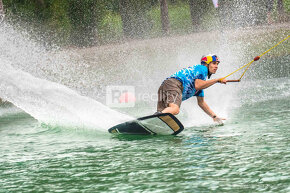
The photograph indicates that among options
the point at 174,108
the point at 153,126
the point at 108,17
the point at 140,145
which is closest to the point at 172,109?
the point at 174,108

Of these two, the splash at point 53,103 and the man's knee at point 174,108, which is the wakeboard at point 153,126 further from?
the splash at point 53,103

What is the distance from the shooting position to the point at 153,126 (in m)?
7.54

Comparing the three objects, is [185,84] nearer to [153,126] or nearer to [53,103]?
[153,126]

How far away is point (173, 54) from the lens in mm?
24500

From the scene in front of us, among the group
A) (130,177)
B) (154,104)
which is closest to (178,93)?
(130,177)

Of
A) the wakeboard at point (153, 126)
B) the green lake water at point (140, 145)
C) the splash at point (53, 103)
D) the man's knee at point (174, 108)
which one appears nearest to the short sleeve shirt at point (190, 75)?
the man's knee at point (174, 108)

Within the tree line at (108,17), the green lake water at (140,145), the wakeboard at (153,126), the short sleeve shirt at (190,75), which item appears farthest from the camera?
the tree line at (108,17)

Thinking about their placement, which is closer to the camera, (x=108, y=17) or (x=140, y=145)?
(x=140, y=145)

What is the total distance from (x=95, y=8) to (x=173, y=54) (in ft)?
27.2

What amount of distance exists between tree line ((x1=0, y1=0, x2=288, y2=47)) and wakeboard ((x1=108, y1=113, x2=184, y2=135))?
2109 centimetres

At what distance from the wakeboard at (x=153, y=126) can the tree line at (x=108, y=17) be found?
21091 mm

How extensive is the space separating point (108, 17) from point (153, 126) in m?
26.6

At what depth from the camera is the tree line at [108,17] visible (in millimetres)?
29172

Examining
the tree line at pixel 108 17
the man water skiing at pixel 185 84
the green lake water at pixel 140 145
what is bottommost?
the green lake water at pixel 140 145
